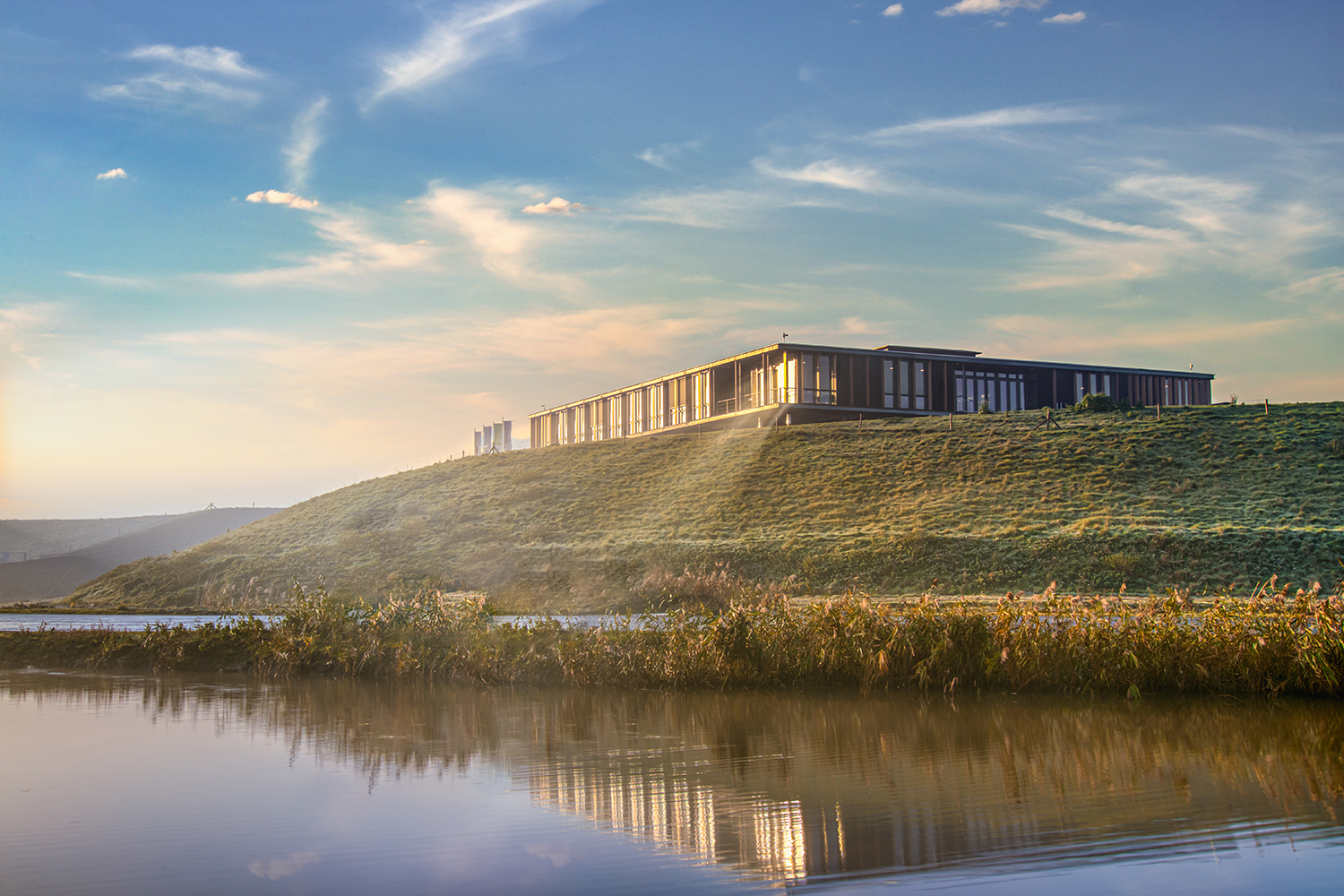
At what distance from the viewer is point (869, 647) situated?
1327 centimetres

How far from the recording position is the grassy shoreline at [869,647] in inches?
481

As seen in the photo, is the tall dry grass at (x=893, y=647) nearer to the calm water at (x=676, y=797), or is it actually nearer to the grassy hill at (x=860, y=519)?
the calm water at (x=676, y=797)

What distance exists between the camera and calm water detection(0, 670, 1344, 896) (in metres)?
6.07

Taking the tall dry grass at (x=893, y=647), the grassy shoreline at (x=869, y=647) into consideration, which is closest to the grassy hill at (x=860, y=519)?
the grassy shoreline at (x=869, y=647)

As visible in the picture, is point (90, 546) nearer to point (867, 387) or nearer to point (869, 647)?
point (867, 387)

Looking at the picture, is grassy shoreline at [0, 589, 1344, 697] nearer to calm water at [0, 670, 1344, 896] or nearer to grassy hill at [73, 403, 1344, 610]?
calm water at [0, 670, 1344, 896]

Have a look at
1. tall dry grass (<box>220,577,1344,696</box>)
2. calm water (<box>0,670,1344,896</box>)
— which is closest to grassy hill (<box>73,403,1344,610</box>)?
tall dry grass (<box>220,577,1344,696</box>)

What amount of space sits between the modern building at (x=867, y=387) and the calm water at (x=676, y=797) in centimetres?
5015

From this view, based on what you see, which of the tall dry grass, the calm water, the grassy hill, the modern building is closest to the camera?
the calm water

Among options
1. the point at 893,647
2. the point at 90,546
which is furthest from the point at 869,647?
the point at 90,546

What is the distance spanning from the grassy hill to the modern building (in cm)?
331

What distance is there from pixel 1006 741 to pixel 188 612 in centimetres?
3378

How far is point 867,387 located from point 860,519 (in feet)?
68.1

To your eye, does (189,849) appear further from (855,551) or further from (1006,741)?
(855,551)
